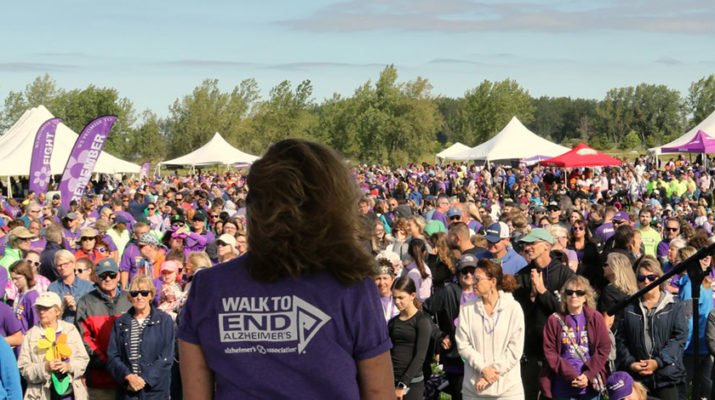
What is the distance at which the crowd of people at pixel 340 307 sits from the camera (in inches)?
81.8

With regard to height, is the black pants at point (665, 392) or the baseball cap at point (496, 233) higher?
the baseball cap at point (496, 233)

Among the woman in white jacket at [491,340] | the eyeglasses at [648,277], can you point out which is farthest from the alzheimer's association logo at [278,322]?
the eyeglasses at [648,277]

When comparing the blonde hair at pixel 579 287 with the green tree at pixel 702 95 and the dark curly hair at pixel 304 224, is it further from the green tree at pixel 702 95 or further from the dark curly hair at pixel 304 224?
the green tree at pixel 702 95

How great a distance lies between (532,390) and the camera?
755 cm

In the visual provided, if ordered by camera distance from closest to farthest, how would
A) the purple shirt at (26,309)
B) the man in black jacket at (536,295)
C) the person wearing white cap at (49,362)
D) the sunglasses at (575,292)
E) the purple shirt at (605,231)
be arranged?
the sunglasses at (575,292) → the person wearing white cap at (49,362) → the man in black jacket at (536,295) → the purple shirt at (26,309) → the purple shirt at (605,231)

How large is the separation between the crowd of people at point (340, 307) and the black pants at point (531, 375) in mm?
14

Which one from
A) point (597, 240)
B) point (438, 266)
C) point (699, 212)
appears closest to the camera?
point (438, 266)

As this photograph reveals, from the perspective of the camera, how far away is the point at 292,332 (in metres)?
2.08

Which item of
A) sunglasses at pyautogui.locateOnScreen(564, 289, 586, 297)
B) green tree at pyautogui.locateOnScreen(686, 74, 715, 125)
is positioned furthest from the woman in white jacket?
green tree at pyautogui.locateOnScreen(686, 74, 715, 125)

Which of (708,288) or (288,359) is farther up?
(288,359)

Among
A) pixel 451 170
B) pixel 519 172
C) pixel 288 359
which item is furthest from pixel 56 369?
pixel 451 170

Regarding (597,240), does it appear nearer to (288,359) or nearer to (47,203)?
(288,359)

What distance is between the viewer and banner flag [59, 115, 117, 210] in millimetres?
19172

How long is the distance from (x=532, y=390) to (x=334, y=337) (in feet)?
19.0
